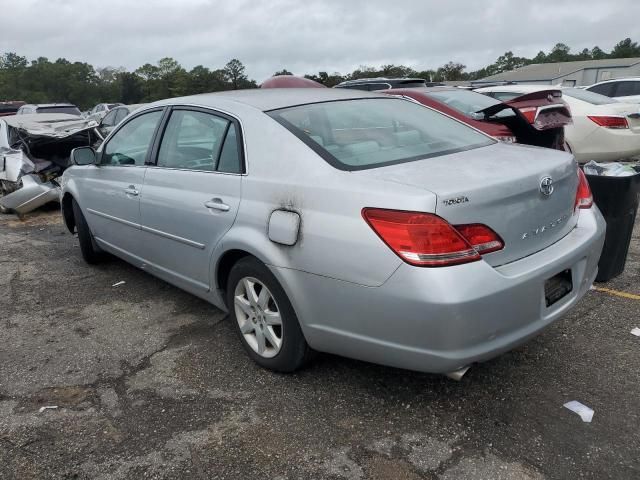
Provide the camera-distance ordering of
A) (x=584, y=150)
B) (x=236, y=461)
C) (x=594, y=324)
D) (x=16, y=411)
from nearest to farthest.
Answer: (x=236, y=461) → (x=16, y=411) → (x=594, y=324) → (x=584, y=150)

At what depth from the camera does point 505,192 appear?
2410mm

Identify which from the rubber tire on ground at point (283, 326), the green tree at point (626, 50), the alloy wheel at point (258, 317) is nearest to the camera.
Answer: the rubber tire on ground at point (283, 326)

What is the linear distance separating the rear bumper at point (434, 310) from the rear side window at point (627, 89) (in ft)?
42.0

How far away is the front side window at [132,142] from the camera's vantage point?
4.04 meters

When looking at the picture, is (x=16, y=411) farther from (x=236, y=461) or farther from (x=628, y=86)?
(x=628, y=86)

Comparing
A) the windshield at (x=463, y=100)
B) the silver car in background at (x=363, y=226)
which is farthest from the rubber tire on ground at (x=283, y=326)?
the windshield at (x=463, y=100)

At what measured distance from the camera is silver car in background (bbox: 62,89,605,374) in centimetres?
226

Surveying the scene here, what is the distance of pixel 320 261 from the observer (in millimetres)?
2480

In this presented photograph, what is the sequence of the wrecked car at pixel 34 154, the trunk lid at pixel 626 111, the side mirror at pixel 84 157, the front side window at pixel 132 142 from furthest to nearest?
the trunk lid at pixel 626 111 → the wrecked car at pixel 34 154 → the side mirror at pixel 84 157 → the front side window at pixel 132 142

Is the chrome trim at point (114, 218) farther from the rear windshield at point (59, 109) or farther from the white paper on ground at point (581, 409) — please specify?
the rear windshield at point (59, 109)

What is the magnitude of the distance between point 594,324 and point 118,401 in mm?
2953

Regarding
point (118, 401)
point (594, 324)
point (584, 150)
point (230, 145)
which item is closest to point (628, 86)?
point (584, 150)

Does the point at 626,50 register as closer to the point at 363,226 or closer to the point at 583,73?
the point at 583,73

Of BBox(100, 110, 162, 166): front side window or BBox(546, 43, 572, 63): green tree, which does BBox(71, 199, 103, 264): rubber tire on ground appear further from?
BBox(546, 43, 572, 63): green tree
